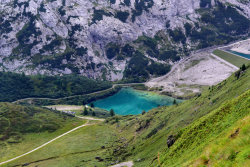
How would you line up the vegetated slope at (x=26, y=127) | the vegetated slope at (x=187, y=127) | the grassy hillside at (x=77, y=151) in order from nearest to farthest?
the vegetated slope at (x=187, y=127) < the grassy hillside at (x=77, y=151) < the vegetated slope at (x=26, y=127)

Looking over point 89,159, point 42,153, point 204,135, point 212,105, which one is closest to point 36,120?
point 42,153

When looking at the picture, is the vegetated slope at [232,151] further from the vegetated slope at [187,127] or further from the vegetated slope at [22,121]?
the vegetated slope at [22,121]

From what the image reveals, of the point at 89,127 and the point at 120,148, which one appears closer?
the point at 120,148

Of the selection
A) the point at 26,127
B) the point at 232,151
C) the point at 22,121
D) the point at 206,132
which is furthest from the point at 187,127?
the point at 22,121

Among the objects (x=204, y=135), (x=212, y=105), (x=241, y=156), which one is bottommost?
(x=212, y=105)

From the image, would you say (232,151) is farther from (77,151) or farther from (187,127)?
(77,151)

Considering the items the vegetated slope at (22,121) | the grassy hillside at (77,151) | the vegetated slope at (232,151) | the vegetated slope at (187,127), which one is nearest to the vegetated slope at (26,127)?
the vegetated slope at (22,121)

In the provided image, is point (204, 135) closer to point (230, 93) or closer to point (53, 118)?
point (230, 93)
